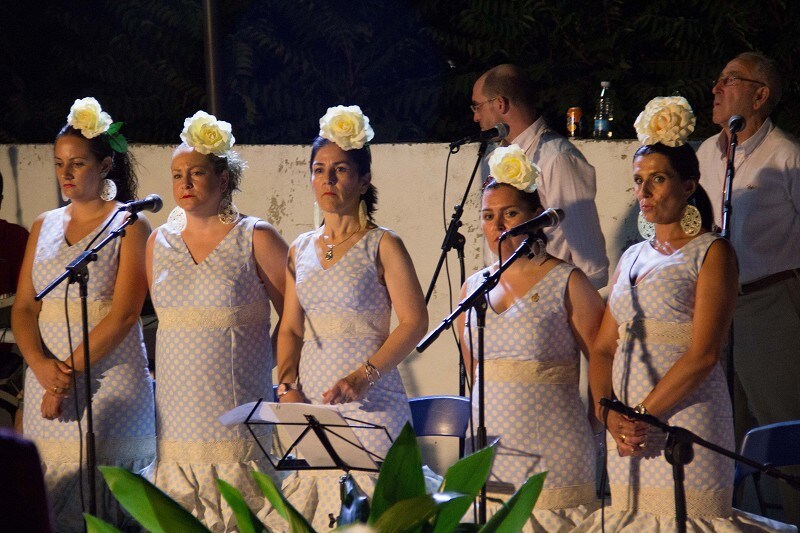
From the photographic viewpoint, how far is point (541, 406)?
3793 millimetres

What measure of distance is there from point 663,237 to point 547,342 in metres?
0.54

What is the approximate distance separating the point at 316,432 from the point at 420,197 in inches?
106

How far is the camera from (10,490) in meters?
1.24

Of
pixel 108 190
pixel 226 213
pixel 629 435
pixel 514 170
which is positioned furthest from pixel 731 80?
pixel 108 190

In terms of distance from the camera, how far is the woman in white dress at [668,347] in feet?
11.8

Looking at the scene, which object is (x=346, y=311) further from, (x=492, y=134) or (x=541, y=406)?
(x=492, y=134)

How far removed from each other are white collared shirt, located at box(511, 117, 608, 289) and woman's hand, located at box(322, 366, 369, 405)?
135 centimetres

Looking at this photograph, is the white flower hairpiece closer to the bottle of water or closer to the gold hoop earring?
the gold hoop earring

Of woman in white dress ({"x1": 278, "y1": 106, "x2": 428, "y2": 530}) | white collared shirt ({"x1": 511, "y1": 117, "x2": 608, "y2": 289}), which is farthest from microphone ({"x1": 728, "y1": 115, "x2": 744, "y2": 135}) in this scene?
woman in white dress ({"x1": 278, "y1": 106, "x2": 428, "y2": 530})

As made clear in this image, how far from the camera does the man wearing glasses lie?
4.82 m

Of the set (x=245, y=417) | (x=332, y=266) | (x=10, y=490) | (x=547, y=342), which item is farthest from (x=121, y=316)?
(x=10, y=490)

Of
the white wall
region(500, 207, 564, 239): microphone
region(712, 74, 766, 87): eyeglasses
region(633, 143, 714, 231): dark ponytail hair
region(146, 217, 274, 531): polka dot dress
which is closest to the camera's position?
region(500, 207, 564, 239): microphone

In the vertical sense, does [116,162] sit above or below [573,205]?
above

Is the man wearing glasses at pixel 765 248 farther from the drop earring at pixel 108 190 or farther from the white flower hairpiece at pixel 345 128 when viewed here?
the drop earring at pixel 108 190
